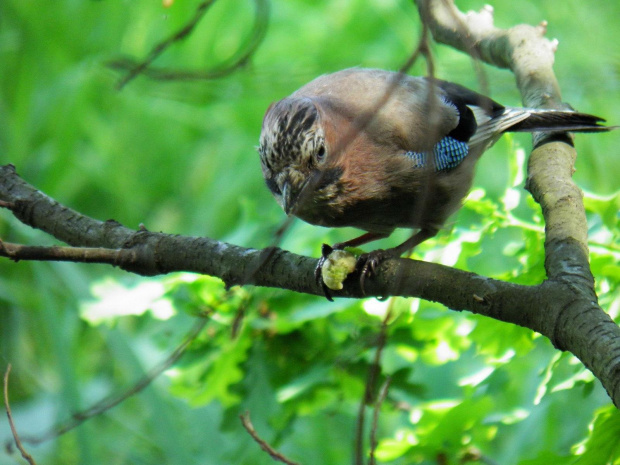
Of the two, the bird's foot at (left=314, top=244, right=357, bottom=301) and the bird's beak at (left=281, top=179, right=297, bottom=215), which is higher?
the bird's beak at (left=281, top=179, right=297, bottom=215)

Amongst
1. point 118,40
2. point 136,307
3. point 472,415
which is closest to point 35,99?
point 118,40

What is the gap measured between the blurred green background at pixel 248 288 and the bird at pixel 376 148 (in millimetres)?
229

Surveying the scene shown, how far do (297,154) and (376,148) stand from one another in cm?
42

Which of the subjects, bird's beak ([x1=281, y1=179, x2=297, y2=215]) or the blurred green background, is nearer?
the blurred green background

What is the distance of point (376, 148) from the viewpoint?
3.00 meters

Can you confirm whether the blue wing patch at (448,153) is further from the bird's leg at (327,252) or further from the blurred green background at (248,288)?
the bird's leg at (327,252)

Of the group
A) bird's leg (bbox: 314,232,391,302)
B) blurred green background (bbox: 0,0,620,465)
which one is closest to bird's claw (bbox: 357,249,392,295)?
bird's leg (bbox: 314,232,391,302)

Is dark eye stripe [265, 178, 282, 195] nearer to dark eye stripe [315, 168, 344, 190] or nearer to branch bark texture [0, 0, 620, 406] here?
dark eye stripe [315, 168, 344, 190]

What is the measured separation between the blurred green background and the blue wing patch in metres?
0.27

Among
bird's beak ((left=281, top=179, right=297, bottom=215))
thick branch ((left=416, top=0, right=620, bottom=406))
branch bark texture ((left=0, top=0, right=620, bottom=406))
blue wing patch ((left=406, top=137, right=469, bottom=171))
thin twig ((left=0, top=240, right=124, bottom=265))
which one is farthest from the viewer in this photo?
→ blue wing patch ((left=406, top=137, right=469, bottom=171))

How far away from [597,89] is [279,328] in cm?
295

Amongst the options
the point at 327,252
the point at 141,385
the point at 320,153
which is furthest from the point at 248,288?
the point at 320,153

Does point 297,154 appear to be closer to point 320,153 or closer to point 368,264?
point 320,153

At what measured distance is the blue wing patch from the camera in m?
3.21
